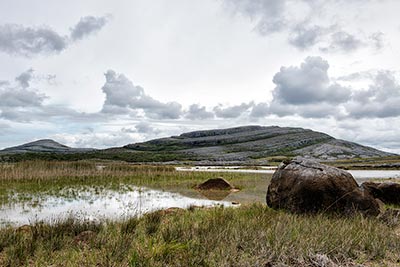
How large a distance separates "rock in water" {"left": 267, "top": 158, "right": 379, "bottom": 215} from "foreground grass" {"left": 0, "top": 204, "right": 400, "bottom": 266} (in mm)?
3000

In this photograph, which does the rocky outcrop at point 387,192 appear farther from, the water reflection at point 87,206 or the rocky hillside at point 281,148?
the rocky hillside at point 281,148

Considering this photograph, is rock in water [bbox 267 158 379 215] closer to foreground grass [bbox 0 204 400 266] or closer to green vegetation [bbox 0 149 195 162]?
foreground grass [bbox 0 204 400 266]

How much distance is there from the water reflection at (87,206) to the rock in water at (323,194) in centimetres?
494

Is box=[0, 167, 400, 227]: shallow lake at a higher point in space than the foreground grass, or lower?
lower

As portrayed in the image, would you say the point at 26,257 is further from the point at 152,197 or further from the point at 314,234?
the point at 152,197

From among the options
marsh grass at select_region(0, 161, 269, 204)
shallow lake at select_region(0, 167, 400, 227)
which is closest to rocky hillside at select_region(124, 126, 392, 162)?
marsh grass at select_region(0, 161, 269, 204)

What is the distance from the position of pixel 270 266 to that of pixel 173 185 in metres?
21.3

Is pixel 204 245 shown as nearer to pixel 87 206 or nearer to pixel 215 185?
pixel 87 206

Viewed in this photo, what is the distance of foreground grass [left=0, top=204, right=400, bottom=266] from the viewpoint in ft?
18.3

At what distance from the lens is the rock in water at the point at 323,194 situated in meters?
11.0

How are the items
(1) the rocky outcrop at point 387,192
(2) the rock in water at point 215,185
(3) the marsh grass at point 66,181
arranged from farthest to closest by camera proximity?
(2) the rock in water at point 215,185 < (3) the marsh grass at point 66,181 < (1) the rocky outcrop at point 387,192

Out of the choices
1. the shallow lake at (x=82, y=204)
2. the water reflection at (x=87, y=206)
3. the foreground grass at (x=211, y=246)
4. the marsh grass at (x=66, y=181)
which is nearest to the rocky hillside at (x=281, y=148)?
the marsh grass at (x=66, y=181)

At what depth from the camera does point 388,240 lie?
6930 millimetres

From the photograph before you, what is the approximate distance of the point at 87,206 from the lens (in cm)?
1520
